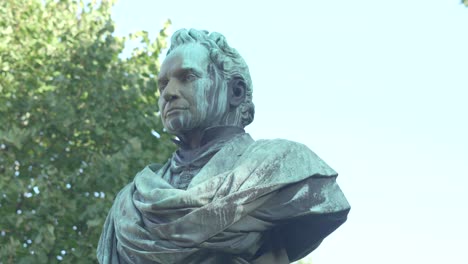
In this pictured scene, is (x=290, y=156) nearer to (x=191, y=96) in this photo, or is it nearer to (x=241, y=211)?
(x=241, y=211)

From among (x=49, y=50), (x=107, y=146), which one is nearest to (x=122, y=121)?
(x=107, y=146)

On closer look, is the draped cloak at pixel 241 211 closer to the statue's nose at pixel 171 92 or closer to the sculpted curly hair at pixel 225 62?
the sculpted curly hair at pixel 225 62

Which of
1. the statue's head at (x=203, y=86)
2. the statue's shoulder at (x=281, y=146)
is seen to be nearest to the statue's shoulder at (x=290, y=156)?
the statue's shoulder at (x=281, y=146)

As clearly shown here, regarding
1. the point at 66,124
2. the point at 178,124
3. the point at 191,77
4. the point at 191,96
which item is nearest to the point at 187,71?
the point at 191,77

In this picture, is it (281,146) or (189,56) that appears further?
(189,56)

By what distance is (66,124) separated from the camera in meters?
17.8

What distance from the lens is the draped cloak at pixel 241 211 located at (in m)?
6.64

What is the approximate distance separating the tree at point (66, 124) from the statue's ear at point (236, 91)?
30.8 ft

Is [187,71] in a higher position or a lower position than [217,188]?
higher

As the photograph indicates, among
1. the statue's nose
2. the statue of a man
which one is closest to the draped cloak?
the statue of a man

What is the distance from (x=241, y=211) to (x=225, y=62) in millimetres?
998

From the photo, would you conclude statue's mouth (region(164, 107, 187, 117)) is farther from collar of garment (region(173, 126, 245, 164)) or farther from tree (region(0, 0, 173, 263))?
tree (region(0, 0, 173, 263))

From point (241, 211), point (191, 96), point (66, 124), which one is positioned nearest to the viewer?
point (241, 211)

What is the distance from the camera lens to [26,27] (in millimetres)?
19266
